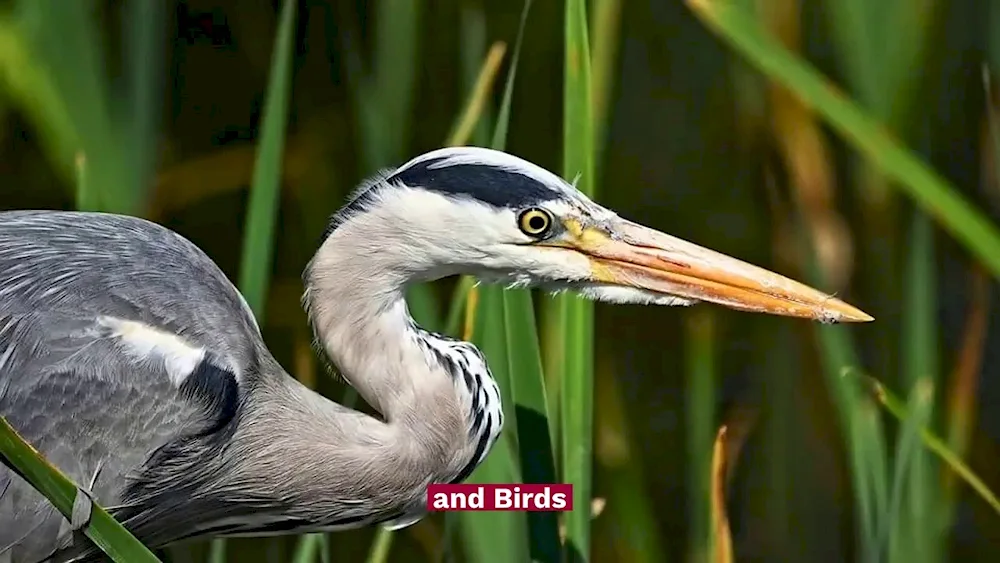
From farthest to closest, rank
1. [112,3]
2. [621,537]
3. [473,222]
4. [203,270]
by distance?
[112,3], [621,537], [203,270], [473,222]

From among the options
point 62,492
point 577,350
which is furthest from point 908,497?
point 62,492

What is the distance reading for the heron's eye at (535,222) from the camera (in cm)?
142

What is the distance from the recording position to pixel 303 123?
8.44ft

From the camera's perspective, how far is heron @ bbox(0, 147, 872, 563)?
1416 mm

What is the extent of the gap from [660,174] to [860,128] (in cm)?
110

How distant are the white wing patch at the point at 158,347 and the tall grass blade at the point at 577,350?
1.23ft

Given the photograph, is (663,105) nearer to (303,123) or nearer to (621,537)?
(303,123)

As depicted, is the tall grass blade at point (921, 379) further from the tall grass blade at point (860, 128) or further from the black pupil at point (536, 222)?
the black pupil at point (536, 222)

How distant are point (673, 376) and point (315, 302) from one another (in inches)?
48.2

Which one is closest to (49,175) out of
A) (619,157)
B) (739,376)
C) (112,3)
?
(112,3)

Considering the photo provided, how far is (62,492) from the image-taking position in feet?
3.39

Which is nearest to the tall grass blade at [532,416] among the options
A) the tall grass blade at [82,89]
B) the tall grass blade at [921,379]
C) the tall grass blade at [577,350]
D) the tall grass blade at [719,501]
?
the tall grass blade at [577,350]

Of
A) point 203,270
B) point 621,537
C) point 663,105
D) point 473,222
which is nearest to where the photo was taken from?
point 473,222

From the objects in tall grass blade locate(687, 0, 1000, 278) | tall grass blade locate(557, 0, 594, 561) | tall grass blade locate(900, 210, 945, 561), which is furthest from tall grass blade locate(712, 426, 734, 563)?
tall grass blade locate(687, 0, 1000, 278)
